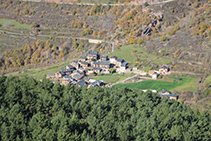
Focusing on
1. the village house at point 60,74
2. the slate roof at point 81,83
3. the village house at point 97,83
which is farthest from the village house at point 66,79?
the village house at point 97,83

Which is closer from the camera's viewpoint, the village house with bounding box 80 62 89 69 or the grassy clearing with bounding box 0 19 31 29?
the village house with bounding box 80 62 89 69

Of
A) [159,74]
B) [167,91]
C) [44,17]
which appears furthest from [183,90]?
[44,17]

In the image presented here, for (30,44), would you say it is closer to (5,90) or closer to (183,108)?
(5,90)

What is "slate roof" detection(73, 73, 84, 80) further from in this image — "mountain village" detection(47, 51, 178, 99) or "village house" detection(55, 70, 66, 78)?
"village house" detection(55, 70, 66, 78)

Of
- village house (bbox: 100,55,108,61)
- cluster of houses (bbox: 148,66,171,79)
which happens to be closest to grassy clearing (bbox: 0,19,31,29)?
village house (bbox: 100,55,108,61)

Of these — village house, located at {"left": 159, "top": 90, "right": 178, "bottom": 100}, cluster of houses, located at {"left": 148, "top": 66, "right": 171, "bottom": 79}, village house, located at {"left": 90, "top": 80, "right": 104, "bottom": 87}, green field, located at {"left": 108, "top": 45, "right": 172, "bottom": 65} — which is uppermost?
green field, located at {"left": 108, "top": 45, "right": 172, "bottom": 65}
